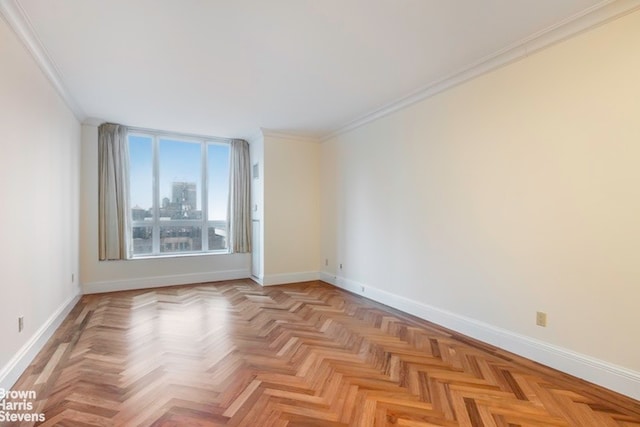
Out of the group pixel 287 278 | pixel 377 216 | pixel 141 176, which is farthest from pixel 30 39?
pixel 287 278

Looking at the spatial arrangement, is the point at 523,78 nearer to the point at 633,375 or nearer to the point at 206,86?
the point at 633,375

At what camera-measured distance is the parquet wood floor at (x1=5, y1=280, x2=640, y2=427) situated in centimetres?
180

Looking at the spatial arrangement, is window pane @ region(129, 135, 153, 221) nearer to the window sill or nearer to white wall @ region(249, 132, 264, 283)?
the window sill

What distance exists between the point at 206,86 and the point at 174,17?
3.77ft

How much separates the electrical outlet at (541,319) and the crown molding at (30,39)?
4375 mm

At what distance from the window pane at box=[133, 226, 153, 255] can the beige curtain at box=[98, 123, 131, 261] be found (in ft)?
0.81

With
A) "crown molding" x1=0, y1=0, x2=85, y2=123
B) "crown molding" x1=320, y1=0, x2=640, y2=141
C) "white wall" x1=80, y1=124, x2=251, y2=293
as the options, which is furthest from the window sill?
"crown molding" x1=320, y1=0, x2=640, y2=141

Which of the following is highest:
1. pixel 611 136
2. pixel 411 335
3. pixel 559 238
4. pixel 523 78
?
pixel 523 78

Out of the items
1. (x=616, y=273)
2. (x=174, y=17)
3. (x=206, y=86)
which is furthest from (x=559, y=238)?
(x=206, y=86)

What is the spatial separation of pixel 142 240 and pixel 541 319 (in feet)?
17.8

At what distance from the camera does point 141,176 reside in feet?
16.6

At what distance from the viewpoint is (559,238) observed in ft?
7.68

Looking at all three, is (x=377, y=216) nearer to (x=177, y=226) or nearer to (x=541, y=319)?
(x=541, y=319)

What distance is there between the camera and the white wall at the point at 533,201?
6.72ft
